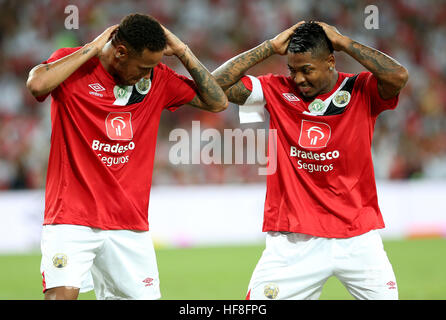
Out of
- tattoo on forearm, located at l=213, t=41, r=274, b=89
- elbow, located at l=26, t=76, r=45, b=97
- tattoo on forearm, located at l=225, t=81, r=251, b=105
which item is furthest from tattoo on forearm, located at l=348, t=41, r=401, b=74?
elbow, located at l=26, t=76, r=45, b=97

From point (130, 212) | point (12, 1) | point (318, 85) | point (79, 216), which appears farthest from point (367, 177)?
point (12, 1)

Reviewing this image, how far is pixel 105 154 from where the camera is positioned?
4.14 m

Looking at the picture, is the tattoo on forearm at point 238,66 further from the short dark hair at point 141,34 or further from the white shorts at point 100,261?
the white shorts at point 100,261

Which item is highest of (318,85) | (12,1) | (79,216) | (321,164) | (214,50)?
(12,1)

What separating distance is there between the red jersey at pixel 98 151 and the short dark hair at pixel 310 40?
113cm

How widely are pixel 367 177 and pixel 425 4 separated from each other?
14.0 meters

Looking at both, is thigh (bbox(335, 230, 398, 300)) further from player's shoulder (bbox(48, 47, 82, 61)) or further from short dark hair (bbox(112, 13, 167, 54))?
player's shoulder (bbox(48, 47, 82, 61))

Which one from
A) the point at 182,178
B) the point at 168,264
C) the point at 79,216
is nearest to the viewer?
the point at 79,216

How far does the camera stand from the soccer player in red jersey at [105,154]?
12.9ft

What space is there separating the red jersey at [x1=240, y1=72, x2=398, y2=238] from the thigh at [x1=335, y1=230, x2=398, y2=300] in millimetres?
114

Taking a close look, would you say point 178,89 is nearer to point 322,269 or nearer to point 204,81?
point 204,81

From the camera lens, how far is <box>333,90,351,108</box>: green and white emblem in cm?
443
